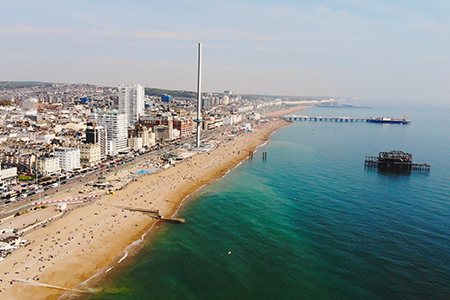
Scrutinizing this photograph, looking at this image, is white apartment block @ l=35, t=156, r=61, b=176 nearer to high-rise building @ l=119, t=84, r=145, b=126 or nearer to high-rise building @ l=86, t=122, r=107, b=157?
high-rise building @ l=86, t=122, r=107, b=157

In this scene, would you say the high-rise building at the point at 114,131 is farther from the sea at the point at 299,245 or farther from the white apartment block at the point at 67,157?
the sea at the point at 299,245

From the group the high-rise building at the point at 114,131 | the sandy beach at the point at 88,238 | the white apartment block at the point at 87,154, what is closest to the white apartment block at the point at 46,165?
the white apartment block at the point at 87,154

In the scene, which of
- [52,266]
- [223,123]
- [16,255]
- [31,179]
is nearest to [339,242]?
[52,266]

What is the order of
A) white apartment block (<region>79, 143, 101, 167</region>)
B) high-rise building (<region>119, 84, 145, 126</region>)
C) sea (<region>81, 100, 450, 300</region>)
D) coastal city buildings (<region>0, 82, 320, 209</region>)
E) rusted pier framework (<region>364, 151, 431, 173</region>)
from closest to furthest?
sea (<region>81, 100, 450, 300</region>)
coastal city buildings (<region>0, 82, 320, 209</region>)
white apartment block (<region>79, 143, 101, 167</region>)
rusted pier framework (<region>364, 151, 431, 173</region>)
high-rise building (<region>119, 84, 145, 126</region>)

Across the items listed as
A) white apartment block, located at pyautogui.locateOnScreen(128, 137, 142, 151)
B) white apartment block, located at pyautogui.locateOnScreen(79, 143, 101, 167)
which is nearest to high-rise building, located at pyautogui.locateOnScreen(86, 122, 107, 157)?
white apartment block, located at pyautogui.locateOnScreen(79, 143, 101, 167)

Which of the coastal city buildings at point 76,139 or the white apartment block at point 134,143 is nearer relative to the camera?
the coastal city buildings at point 76,139

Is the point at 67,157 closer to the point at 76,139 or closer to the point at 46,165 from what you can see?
the point at 46,165
